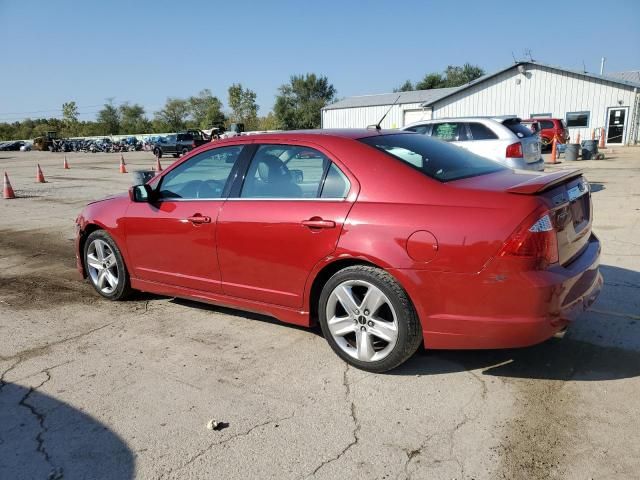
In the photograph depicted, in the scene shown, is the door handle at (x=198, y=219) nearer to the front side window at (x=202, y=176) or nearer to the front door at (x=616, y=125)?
the front side window at (x=202, y=176)

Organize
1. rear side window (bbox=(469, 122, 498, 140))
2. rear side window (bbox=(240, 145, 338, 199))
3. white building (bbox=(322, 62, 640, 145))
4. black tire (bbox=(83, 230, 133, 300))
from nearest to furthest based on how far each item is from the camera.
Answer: rear side window (bbox=(240, 145, 338, 199)) → black tire (bbox=(83, 230, 133, 300)) → rear side window (bbox=(469, 122, 498, 140)) → white building (bbox=(322, 62, 640, 145))

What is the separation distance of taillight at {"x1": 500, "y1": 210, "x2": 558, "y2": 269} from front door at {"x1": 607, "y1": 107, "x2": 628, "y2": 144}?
32045 mm

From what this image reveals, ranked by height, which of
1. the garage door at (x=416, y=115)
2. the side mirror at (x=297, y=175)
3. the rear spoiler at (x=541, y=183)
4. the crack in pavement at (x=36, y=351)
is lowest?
the crack in pavement at (x=36, y=351)

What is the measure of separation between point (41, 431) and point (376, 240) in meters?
2.24

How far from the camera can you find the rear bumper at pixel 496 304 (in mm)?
2848

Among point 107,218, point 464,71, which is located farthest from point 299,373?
point 464,71

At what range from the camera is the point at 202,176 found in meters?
4.43

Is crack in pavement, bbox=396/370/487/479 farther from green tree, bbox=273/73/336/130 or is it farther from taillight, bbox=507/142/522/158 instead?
green tree, bbox=273/73/336/130

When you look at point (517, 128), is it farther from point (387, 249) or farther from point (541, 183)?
point (387, 249)

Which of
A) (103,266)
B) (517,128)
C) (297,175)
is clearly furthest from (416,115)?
(297,175)

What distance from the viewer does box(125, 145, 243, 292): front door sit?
4137 mm

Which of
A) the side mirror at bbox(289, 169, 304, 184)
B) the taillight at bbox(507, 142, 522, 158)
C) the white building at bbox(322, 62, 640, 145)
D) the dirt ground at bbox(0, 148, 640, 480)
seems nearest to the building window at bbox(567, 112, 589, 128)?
the white building at bbox(322, 62, 640, 145)

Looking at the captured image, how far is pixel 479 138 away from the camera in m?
10.1

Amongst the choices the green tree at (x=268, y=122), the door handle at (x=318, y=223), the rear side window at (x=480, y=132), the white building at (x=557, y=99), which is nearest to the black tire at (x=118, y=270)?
the door handle at (x=318, y=223)
